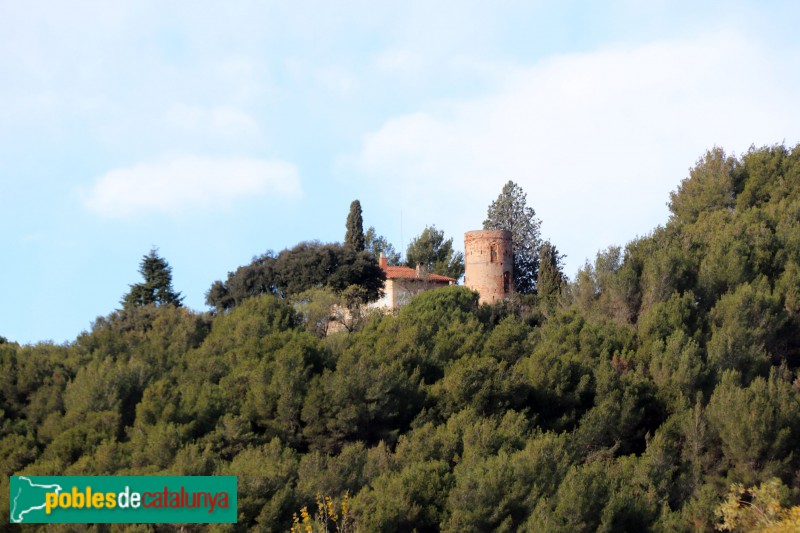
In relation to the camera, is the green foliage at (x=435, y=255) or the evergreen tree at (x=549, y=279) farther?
the green foliage at (x=435, y=255)

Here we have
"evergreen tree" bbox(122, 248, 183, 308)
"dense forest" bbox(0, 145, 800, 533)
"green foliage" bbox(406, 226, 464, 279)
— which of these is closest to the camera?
"dense forest" bbox(0, 145, 800, 533)

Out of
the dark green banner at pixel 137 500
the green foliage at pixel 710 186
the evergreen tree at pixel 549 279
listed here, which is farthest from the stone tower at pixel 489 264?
the dark green banner at pixel 137 500

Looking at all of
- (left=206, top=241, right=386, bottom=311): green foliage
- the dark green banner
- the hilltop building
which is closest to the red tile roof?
the hilltop building

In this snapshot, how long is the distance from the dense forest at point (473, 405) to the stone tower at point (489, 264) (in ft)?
29.8

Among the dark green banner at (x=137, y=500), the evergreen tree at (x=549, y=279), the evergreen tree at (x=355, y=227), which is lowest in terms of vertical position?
the dark green banner at (x=137, y=500)

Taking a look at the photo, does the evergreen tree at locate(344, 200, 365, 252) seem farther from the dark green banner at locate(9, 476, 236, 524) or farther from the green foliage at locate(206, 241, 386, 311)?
the dark green banner at locate(9, 476, 236, 524)

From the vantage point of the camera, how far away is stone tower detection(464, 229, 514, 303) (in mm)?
40469

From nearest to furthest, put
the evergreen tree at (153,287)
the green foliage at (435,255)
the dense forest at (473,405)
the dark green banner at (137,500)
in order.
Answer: the dark green banner at (137,500)
the dense forest at (473,405)
the evergreen tree at (153,287)
the green foliage at (435,255)

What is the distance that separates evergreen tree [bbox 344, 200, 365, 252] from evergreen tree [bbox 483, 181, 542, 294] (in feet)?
21.6

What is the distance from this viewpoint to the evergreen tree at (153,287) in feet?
123

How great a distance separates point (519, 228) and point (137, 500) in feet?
112

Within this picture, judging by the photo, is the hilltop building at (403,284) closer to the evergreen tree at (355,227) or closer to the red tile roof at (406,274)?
the red tile roof at (406,274)

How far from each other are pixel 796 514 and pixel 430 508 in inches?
317

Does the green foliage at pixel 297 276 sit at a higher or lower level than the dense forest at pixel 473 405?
higher
